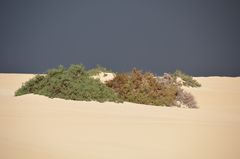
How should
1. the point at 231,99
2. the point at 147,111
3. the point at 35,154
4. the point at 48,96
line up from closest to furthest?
1. the point at 35,154
2. the point at 147,111
3. the point at 48,96
4. the point at 231,99

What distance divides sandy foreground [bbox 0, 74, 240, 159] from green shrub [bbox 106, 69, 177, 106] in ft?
7.43

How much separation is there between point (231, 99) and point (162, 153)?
32.6ft

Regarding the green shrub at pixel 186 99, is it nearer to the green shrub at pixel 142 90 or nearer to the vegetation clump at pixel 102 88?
the vegetation clump at pixel 102 88

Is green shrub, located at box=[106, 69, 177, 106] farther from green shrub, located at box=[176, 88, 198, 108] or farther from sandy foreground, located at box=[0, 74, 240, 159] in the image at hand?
sandy foreground, located at box=[0, 74, 240, 159]

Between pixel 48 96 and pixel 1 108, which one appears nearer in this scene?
pixel 1 108

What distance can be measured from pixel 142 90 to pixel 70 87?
2.19 metres

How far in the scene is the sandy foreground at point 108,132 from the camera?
5.15 m

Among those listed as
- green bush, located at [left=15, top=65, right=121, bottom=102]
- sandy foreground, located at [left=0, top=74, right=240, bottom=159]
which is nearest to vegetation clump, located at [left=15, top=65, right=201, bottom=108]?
green bush, located at [left=15, top=65, right=121, bottom=102]

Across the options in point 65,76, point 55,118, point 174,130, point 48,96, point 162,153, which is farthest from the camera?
point 65,76

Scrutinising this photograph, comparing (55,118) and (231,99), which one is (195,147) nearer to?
(55,118)

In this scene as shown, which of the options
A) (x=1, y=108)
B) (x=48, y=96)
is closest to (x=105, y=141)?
(x=1, y=108)

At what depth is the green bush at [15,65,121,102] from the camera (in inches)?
429

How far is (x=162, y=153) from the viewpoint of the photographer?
5242 millimetres

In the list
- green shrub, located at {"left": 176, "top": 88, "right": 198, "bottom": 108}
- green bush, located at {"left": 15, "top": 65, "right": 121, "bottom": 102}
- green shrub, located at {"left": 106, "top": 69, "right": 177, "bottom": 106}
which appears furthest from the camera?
green shrub, located at {"left": 176, "top": 88, "right": 198, "bottom": 108}
